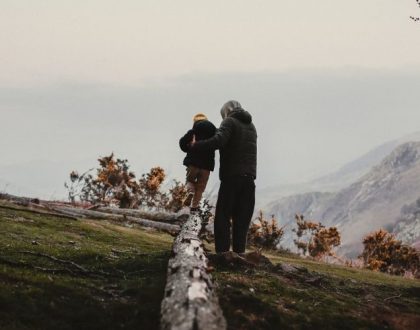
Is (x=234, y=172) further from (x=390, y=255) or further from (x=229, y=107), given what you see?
(x=390, y=255)

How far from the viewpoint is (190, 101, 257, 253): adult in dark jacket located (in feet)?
32.3

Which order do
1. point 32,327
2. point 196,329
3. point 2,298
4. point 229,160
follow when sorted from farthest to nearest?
point 229,160
point 2,298
point 32,327
point 196,329

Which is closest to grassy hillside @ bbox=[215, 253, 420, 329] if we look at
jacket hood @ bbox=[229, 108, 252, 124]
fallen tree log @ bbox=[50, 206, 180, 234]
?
jacket hood @ bbox=[229, 108, 252, 124]

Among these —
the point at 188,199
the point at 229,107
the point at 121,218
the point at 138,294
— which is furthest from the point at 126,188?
the point at 138,294

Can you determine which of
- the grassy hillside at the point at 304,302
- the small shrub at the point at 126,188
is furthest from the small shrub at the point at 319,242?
the grassy hillside at the point at 304,302

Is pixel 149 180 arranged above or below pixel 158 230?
above

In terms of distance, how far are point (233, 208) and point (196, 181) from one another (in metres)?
2.53

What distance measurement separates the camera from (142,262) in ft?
29.3

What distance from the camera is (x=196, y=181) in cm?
1251

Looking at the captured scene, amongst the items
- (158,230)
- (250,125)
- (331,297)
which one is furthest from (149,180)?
(331,297)

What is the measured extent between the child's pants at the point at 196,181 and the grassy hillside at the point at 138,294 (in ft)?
8.43

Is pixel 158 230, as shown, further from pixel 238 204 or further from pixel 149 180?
pixel 149 180

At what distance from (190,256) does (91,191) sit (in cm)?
3049

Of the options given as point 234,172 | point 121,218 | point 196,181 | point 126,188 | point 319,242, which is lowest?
point 319,242
